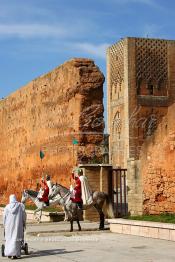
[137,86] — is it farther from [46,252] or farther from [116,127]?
[46,252]

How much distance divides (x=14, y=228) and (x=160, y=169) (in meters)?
4.68

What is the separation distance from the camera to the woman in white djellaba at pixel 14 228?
925cm

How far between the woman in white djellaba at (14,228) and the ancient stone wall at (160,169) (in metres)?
4.28

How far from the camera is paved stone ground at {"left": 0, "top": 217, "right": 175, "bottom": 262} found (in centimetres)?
883

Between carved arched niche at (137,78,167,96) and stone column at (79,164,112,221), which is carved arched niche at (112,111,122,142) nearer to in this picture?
carved arched niche at (137,78,167,96)

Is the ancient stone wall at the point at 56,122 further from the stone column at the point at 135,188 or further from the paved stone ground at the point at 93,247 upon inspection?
the paved stone ground at the point at 93,247

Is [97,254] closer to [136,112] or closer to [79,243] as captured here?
[79,243]

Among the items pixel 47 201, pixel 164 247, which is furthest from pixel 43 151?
pixel 164 247

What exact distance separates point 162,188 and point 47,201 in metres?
3.63

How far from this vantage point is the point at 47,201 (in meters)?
15.7

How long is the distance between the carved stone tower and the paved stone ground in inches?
1105

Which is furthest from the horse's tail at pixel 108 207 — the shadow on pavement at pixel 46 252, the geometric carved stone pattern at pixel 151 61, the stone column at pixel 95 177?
the geometric carved stone pattern at pixel 151 61

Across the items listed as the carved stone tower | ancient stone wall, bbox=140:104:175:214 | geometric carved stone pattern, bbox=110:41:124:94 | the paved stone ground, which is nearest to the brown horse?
the paved stone ground

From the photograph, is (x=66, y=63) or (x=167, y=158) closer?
(x=167, y=158)
